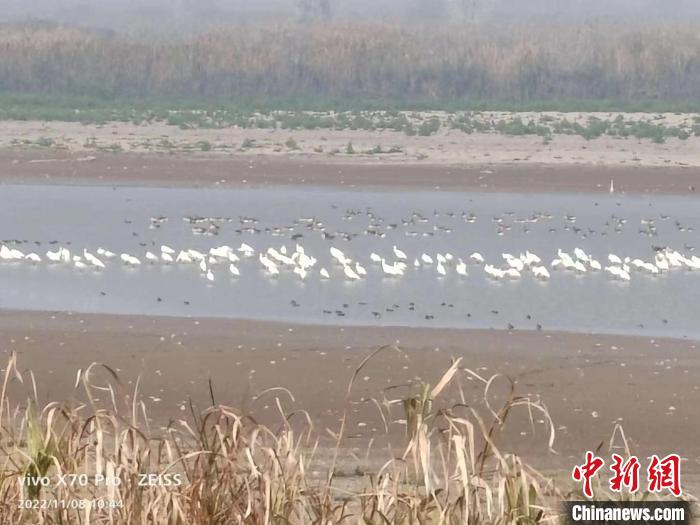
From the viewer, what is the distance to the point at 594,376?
12.1 m

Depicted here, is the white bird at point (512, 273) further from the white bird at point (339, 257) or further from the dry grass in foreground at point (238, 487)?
the dry grass in foreground at point (238, 487)

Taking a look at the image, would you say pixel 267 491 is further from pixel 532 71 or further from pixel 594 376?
pixel 532 71

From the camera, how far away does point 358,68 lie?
46875mm

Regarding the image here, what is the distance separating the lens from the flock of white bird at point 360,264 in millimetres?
18062

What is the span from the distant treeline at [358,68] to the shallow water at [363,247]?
714 inches

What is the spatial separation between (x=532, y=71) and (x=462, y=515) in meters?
40.3

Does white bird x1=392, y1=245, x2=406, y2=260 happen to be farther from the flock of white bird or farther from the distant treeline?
the distant treeline

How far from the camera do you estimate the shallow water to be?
15.6 m

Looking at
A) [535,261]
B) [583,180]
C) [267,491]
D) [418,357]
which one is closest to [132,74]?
[583,180]
